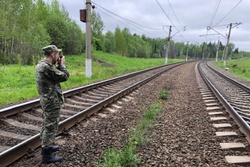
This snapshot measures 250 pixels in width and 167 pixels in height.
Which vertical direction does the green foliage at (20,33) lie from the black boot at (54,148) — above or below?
above

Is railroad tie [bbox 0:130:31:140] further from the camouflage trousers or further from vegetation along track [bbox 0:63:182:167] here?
the camouflage trousers

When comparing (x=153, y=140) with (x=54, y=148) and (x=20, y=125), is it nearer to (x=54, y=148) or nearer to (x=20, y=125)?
(x=54, y=148)

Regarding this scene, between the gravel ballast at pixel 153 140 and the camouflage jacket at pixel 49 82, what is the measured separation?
895 millimetres

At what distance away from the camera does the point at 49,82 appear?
3.68m

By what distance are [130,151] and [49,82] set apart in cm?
157

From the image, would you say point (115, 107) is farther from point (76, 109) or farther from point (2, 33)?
point (2, 33)

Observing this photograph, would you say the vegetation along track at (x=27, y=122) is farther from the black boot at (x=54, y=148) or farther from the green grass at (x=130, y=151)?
the green grass at (x=130, y=151)

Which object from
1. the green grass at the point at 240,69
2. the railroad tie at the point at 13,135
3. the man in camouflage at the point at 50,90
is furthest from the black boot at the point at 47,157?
the green grass at the point at 240,69

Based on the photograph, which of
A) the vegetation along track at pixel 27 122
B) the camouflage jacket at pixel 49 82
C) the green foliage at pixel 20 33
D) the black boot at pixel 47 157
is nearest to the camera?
the camouflage jacket at pixel 49 82

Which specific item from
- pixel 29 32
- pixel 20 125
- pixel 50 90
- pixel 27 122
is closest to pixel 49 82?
pixel 50 90

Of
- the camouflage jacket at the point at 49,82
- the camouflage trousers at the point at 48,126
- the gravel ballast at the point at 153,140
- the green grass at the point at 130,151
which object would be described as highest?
the camouflage jacket at the point at 49,82

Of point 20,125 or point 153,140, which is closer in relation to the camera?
point 153,140

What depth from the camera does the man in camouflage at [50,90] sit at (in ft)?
11.8

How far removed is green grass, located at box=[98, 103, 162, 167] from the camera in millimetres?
3600
